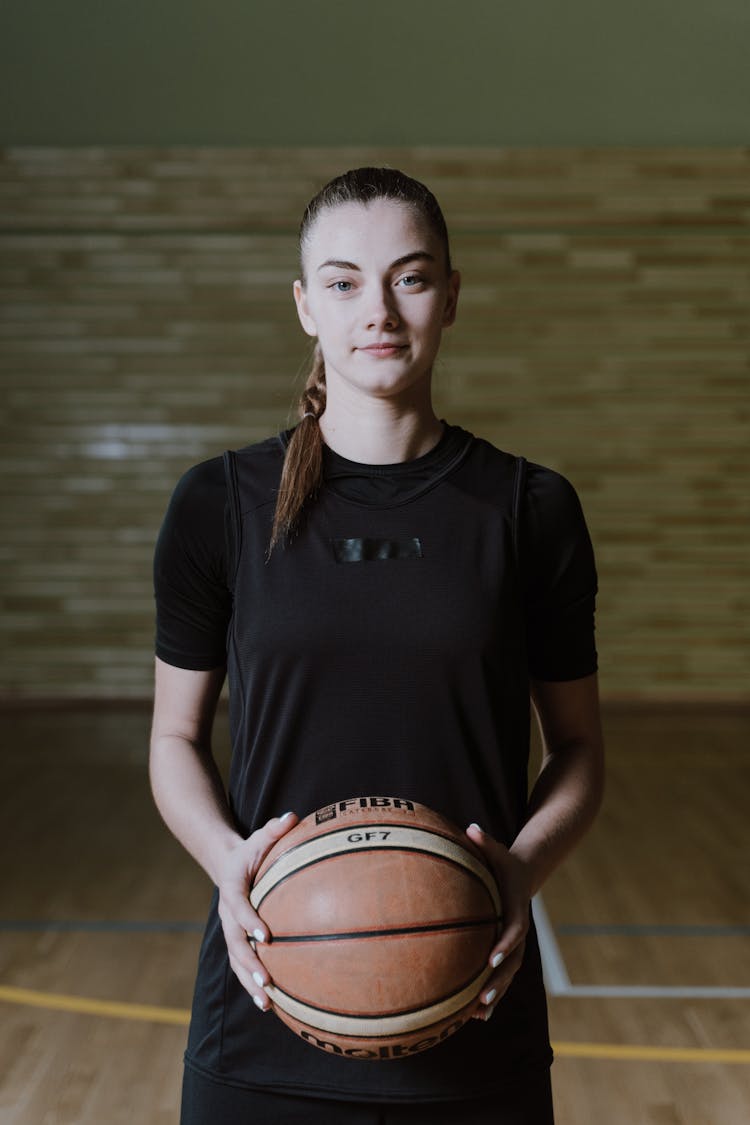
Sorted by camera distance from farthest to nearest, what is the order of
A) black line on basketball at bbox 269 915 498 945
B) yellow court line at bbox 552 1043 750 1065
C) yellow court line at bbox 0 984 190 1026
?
yellow court line at bbox 0 984 190 1026
yellow court line at bbox 552 1043 750 1065
black line on basketball at bbox 269 915 498 945

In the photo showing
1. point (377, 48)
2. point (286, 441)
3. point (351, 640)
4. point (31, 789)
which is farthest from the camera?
point (377, 48)

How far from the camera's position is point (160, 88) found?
7.13 m

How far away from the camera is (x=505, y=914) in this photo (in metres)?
1.16

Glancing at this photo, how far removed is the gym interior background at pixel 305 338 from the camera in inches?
281

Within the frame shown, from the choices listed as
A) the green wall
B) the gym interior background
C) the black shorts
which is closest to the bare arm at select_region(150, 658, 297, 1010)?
the black shorts

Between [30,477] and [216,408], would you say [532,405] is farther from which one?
[30,477]

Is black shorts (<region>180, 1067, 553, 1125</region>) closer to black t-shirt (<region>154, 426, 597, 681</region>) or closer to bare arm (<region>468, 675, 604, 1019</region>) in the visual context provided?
bare arm (<region>468, 675, 604, 1019</region>)

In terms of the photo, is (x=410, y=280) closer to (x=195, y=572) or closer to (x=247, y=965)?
(x=195, y=572)

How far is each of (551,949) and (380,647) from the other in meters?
2.76

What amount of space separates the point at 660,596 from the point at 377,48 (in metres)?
3.79

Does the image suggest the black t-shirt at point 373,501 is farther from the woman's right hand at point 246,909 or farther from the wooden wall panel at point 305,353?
the wooden wall panel at point 305,353

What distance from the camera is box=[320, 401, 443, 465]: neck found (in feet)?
4.26

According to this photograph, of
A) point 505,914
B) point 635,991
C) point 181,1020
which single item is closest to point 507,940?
point 505,914

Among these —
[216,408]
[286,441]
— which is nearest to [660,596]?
[216,408]
